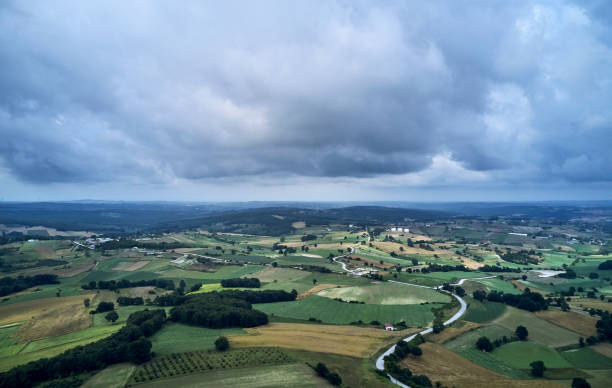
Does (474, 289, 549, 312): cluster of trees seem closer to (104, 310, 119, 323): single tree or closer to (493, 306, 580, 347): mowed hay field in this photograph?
(493, 306, 580, 347): mowed hay field

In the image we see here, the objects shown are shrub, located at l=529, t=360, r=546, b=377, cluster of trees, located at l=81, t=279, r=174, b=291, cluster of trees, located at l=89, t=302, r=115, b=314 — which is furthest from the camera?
cluster of trees, located at l=81, t=279, r=174, b=291

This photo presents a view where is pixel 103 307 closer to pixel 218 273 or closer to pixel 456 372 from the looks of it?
pixel 218 273

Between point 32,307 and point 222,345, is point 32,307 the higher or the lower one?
the lower one

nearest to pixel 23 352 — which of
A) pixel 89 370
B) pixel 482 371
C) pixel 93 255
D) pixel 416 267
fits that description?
pixel 89 370

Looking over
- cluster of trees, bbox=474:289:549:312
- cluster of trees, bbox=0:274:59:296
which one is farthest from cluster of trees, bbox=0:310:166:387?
cluster of trees, bbox=474:289:549:312

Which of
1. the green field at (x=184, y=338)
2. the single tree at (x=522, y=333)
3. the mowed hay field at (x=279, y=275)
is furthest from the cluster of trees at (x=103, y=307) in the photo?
the single tree at (x=522, y=333)

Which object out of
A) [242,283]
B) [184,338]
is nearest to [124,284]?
[242,283]
